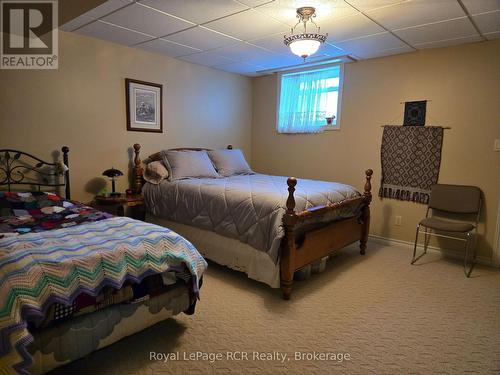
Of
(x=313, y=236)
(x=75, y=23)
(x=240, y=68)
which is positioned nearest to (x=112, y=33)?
(x=75, y=23)

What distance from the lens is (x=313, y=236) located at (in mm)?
2557

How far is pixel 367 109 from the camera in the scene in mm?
3852

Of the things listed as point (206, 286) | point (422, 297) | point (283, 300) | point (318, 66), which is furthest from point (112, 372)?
point (318, 66)

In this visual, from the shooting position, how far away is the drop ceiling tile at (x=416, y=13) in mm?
2305

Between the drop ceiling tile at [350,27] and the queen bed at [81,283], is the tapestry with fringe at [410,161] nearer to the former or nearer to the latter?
the drop ceiling tile at [350,27]

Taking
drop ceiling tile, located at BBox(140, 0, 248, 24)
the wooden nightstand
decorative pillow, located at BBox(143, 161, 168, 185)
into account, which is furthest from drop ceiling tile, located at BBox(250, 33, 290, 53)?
the wooden nightstand

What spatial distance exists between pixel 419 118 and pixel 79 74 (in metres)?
3.68

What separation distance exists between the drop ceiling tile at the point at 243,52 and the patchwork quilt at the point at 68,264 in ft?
7.67

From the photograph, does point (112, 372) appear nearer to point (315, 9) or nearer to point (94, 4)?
point (94, 4)

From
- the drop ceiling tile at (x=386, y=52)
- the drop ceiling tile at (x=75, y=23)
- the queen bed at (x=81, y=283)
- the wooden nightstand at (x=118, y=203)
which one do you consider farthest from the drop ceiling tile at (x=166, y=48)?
the queen bed at (x=81, y=283)

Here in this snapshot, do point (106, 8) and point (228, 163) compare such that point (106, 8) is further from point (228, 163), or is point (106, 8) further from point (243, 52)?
point (228, 163)

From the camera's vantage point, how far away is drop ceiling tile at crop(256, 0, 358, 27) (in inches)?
90.7

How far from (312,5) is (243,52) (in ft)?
4.49

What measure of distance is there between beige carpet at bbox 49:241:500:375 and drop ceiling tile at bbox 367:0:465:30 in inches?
88.4
